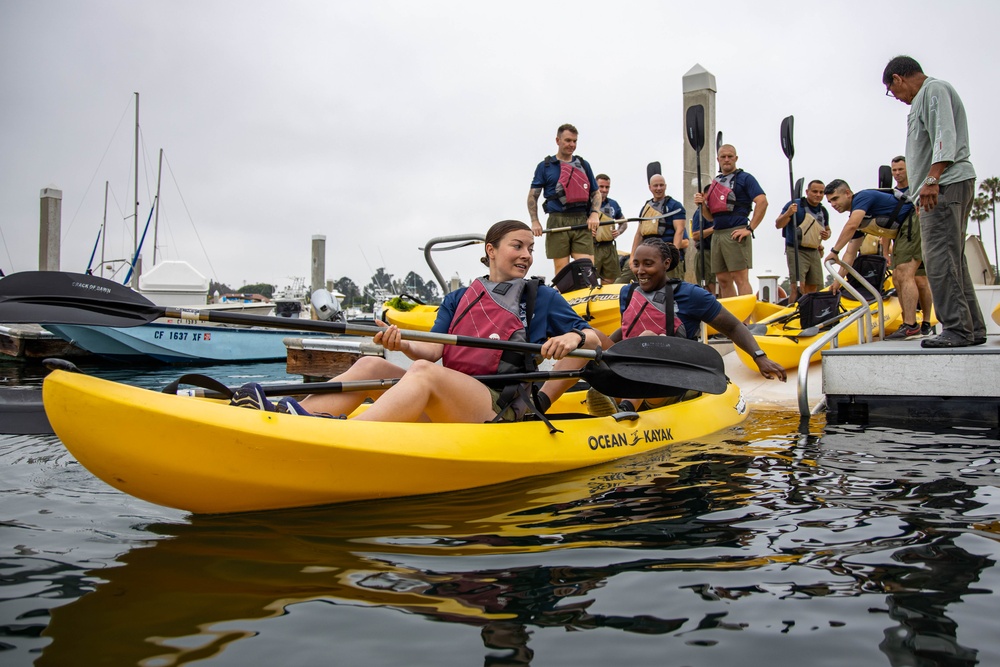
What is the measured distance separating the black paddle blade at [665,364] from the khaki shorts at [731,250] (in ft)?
13.8

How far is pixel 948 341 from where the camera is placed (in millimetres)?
5117

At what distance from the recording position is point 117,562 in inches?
94.7

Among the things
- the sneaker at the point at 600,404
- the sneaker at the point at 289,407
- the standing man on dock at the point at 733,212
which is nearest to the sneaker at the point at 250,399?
the sneaker at the point at 289,407

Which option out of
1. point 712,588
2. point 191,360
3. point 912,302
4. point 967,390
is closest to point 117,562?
point 712,588

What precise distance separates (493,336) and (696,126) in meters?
6.68

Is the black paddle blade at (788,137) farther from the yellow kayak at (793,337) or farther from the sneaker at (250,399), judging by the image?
the sneaker at (250,399)

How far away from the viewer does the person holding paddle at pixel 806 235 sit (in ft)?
30.3

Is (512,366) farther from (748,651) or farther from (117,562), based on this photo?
(748,651)

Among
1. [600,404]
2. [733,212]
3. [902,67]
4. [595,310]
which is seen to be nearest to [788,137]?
[733,212]

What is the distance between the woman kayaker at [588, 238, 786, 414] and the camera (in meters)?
5.20

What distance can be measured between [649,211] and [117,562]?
7804 mm

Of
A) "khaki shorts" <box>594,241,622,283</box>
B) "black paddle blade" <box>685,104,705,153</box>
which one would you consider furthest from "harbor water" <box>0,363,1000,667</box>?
"black paddle blade" <box>685,104,705,153</box>

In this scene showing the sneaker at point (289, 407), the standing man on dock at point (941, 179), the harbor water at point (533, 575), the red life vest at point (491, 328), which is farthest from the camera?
the standing man on dock at point (941, 179)

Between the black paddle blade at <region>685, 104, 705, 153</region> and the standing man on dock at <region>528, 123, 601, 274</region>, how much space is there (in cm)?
202
